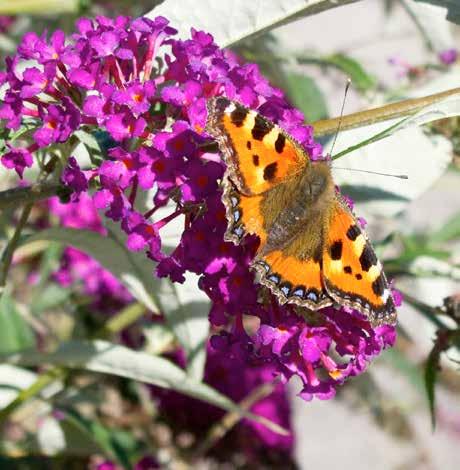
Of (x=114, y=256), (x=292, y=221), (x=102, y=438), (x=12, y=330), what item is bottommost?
(x=102, y=438)

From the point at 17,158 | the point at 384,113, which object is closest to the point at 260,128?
the point at 384,113

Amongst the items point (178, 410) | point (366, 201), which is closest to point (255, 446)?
point (178, 410)

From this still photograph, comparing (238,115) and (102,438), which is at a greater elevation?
(238,115)

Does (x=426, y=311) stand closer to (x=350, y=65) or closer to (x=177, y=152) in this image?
(x=350, y=65)

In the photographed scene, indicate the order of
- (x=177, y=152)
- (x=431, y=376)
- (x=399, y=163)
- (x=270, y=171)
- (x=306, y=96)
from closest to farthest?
1. (x=177, y=152)
2. (x=270, y=171)
3. (x=431, y=376)
4. (x=399, y=163)
5. (x=306, y=96)

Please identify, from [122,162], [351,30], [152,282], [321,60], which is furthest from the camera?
[351,30]

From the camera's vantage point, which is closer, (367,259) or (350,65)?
(367,259)

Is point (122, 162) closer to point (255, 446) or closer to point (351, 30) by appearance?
point (255, 446)

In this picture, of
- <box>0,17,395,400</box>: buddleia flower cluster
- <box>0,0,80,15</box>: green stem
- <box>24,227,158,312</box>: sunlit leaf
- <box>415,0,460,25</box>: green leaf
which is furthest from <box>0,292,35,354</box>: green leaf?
<box>415,0,460,25</box>: green leaf

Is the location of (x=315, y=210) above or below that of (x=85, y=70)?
below
